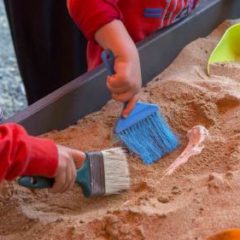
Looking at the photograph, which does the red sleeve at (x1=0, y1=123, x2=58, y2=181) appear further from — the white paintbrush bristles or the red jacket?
the red jacket

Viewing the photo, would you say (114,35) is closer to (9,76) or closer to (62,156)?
(62,156)

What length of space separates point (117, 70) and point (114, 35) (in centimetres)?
9

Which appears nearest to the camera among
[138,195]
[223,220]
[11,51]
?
[223,220]

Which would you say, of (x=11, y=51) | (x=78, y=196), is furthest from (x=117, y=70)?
(x=11, y=51)

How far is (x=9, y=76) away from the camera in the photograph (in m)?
2.03

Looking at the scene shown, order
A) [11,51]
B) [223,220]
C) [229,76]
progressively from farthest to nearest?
[11,51], [229,76], [223,220]

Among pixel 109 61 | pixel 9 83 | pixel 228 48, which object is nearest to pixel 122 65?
pixel 109 61

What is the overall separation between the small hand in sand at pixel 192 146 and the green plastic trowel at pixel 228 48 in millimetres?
254

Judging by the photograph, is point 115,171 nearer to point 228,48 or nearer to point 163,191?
point 163,191

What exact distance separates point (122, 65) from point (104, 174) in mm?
195

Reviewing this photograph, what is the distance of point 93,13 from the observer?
3.42 feet

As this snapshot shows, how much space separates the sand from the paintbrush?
0.06 ft

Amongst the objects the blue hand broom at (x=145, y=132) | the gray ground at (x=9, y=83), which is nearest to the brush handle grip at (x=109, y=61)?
the blue hand broom at (x=145, y=132)

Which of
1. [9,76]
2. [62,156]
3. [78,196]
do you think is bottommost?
[9,76]
